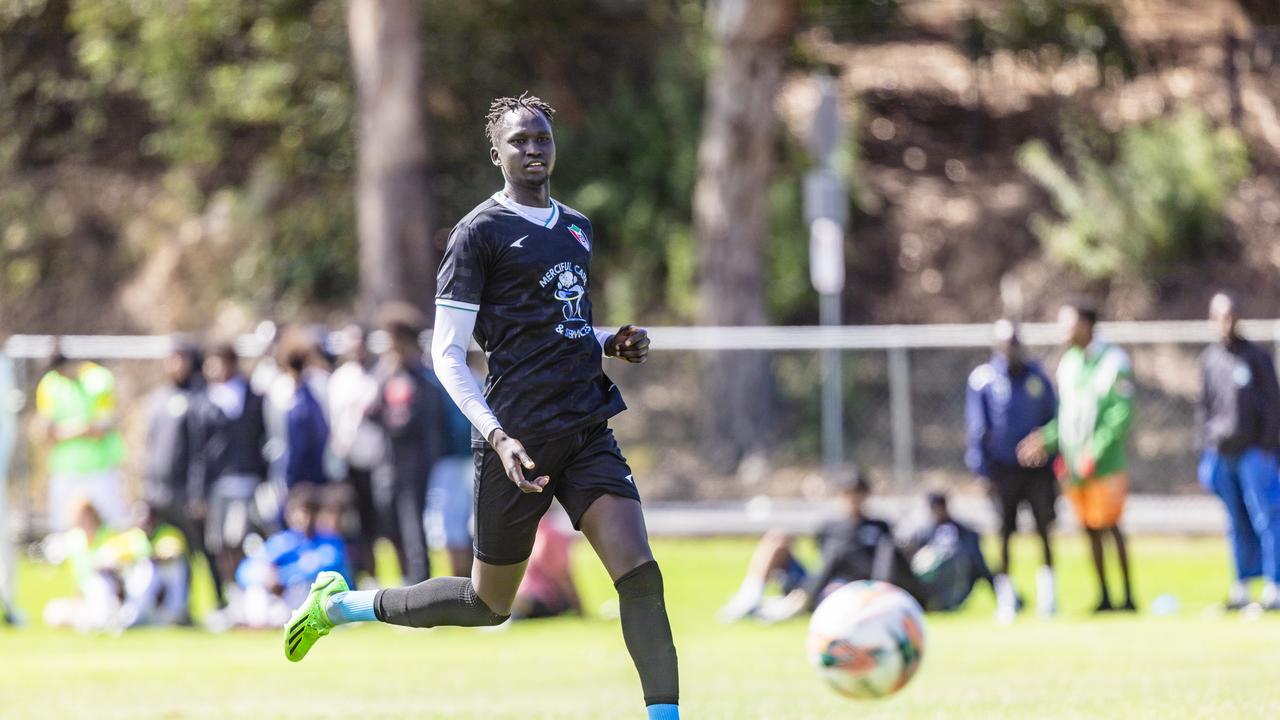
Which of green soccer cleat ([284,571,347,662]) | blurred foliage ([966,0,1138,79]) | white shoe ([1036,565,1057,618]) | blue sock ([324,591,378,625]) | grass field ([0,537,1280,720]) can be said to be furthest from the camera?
blurred foliage ([966,0,1138,79])

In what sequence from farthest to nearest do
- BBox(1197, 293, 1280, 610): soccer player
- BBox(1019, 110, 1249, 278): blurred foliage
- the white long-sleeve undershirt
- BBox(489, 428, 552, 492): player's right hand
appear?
1. BBox(1019, 110, 1249, 278): blurred foliage
2. BBox(1197, 293, 1280, 610): soccer player
3. the white long-sleeve undershirt
4. BBox(489, 428, 552, 492): player's right hand

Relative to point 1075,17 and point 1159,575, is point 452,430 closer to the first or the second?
point 1159,575

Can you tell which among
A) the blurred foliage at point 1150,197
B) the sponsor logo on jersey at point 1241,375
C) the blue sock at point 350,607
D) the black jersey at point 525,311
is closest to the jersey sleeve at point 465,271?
the black jersey at point 525,311

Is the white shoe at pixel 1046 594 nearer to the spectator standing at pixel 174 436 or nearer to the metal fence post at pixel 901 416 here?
the metal fence post at pixel 901 416

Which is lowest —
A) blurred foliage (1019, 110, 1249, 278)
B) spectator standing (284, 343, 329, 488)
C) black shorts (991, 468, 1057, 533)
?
black shorts (991, 468, 1057, 533)

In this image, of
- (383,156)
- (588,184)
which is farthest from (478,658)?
(588,184)

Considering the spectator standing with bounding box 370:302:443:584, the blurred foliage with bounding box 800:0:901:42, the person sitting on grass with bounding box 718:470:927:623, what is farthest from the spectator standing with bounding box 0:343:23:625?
the blurred foliage with bounding box 800:0:901:42

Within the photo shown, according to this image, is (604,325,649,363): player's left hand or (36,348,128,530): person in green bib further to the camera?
(36,348,128,530): person in green bib

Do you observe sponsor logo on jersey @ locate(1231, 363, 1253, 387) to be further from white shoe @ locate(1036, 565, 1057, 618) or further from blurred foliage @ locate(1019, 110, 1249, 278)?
blurred foliage @ locate(1019, 110, 1249, 278)

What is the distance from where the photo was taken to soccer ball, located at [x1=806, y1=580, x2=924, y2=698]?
7793 mm

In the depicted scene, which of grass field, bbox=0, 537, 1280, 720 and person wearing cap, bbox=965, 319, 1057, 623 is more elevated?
person wearing cap, bbox=965, 319, 1057, 623

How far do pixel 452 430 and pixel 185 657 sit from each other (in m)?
3.21

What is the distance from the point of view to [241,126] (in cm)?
2908

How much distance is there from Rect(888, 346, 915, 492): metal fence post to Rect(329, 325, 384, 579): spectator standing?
18.4ft
